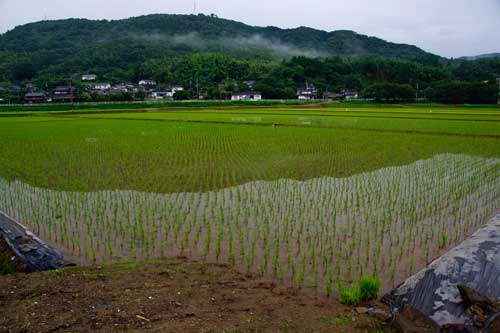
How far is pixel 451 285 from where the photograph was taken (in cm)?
361

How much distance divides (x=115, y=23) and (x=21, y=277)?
15325 cm

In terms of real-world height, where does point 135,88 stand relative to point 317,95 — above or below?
above

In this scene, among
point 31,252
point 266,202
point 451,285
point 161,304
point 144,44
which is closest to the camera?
point 451,285

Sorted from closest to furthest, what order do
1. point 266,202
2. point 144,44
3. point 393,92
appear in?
point 266,202
point 393,92
point 144,44

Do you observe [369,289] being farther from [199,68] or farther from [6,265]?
[199,68]

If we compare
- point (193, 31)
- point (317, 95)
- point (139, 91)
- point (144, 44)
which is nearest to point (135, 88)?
point (139, 91)

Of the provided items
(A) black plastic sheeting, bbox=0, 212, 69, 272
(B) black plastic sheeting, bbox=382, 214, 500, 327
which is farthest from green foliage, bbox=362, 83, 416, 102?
(A) black plastic sheeting, bbox=0, 212, 69, 272

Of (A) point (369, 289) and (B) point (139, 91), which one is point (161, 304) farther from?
(B) point (139, 91)

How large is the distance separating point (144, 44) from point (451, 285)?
11223 centimetres

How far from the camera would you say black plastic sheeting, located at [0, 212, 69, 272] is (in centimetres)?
470

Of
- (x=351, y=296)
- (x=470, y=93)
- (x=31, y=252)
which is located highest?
(x=470, y=93)

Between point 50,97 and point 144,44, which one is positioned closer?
point 50,97

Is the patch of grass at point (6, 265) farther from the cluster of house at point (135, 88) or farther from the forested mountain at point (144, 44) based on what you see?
the forested mountain at point (144, 44)

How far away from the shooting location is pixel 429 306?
3.50 metres
